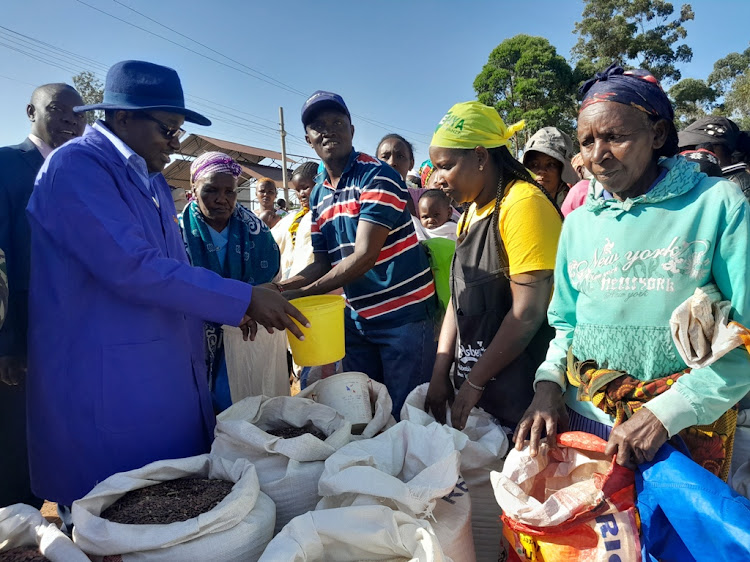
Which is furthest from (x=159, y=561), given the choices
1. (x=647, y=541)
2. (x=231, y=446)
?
(x=647, y=541)

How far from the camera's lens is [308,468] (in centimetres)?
156

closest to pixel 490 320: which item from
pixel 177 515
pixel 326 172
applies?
pixel 177 515

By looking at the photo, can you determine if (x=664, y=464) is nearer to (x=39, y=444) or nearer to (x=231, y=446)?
(x=231, y=446)

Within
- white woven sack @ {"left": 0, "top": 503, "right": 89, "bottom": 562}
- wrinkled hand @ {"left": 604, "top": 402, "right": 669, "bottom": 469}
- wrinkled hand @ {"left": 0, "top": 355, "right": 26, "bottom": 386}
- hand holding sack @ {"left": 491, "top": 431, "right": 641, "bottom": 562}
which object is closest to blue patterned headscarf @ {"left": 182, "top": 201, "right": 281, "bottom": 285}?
wrinkled hand @ {"left": 0, "top": 355, "right": 26, "bottom": 386}

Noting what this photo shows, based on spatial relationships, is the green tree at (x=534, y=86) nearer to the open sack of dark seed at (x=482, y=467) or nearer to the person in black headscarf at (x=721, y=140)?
the person in black headscarf at (x=721, y=140)

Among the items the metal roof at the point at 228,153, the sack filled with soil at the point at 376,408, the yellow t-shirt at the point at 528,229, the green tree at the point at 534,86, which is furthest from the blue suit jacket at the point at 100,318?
the green tree at the point at 534,86

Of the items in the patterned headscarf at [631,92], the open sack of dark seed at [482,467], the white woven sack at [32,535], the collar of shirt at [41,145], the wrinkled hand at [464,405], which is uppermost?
the collar of shirt at [41,145]

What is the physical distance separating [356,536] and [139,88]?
5.50 feet

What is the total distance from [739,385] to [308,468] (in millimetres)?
1226

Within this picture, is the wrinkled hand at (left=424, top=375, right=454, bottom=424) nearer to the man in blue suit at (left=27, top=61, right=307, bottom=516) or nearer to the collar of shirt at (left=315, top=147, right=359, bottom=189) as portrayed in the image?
the man in blue suit at (left=27, top=61, right=307, bottom=516)

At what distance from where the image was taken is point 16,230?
8.10 feet

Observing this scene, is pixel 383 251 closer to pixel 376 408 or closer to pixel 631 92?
pixel 376 408

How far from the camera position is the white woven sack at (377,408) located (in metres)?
1.89

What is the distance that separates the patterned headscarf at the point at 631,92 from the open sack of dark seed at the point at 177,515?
1513 millimetres
